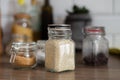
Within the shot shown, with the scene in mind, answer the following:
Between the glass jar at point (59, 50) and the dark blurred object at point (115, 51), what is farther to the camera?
the dark blurred object at point (115, 51)

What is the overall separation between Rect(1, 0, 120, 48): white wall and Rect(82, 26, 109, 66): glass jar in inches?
16.2

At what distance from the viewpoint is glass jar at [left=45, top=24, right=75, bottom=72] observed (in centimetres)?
72

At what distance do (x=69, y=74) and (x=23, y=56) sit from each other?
160mm

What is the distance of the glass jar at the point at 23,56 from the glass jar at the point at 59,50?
63 mm

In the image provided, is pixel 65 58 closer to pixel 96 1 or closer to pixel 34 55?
pixel 34 55

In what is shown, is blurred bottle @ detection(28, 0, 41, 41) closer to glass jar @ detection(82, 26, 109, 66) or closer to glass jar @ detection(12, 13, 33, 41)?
glass jar @ detection(12, 13, 33, 41)

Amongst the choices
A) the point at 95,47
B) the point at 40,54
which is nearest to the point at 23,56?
the point at 40,54

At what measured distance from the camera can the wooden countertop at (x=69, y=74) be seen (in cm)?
66

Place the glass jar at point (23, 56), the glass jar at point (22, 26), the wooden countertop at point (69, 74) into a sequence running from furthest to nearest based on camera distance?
the glass jar at point (22, 26) < the glass jar at point (23, 56) < the wooden countertop at point (69, 74)

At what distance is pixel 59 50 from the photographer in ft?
2.35

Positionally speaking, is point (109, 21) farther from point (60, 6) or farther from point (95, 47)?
point (95, 47)

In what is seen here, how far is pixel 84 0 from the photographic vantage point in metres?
1.27

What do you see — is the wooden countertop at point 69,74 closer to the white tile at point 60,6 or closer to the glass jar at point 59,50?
the glass jar at point 59,50

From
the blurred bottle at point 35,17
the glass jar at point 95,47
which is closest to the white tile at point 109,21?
the blurred bottle at point 35,17
